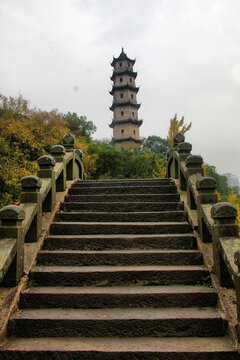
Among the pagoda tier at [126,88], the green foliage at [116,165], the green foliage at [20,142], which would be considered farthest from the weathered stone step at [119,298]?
the pagoda tier at [126,88]

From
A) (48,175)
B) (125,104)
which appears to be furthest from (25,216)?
(125,104)

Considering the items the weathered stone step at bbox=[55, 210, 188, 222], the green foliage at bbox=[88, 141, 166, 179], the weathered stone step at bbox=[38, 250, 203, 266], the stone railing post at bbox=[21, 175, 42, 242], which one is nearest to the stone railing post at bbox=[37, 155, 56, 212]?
the weathered stone step at bbox=[55, 210, 188, 222]

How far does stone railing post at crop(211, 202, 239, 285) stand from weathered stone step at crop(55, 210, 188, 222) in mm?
1158

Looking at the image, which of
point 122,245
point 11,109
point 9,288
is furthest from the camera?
point 11,109

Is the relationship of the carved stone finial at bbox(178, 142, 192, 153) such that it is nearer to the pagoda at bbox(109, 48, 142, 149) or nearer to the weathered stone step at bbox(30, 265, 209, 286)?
the weathered stone step at bbox(30, 265, 209, 286)

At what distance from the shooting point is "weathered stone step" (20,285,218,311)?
7.75ft

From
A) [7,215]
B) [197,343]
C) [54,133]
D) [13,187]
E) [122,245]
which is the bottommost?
[197,343]

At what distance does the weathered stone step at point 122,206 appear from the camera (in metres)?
3.96

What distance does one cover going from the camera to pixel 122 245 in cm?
314

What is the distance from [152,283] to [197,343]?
2.32 ft

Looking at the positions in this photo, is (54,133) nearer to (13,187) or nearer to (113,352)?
(13,187)

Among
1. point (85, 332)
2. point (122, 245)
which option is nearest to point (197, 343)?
point (85, 332)

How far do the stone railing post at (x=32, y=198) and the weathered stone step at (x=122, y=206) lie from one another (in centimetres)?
92

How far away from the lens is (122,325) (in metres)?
2.14
